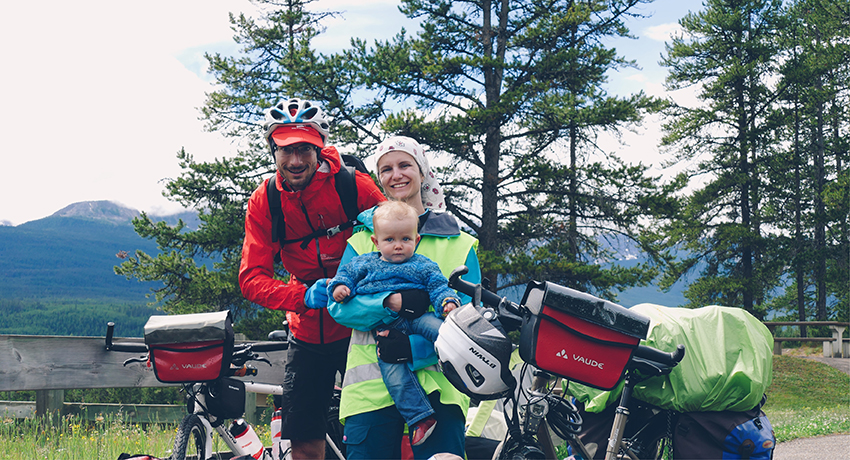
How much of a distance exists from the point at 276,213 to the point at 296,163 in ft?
0.96

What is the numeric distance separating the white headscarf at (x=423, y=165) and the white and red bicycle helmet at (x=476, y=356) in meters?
0.88

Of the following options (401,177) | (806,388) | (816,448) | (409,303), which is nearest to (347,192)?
(401,177)

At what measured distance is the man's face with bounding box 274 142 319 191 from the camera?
3211 mm

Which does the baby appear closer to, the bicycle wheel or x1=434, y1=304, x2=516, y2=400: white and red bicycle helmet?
x1=434, y1=304, x2=516, y2=400: white and red bicycle helmet

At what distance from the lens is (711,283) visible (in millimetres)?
25516

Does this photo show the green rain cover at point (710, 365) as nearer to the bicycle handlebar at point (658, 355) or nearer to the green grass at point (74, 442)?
the bicycle handlebar at point (658, 355)

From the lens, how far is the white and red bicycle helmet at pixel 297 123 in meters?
3.26

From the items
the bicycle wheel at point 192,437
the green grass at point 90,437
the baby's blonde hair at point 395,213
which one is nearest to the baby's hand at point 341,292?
the baby's blonde hair at point 395,213

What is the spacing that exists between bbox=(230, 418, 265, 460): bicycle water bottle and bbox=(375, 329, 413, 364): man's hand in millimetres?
1679

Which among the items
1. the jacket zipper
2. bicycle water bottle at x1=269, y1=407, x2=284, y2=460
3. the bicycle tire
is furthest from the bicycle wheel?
the bicycle tire

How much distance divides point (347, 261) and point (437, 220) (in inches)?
17.6

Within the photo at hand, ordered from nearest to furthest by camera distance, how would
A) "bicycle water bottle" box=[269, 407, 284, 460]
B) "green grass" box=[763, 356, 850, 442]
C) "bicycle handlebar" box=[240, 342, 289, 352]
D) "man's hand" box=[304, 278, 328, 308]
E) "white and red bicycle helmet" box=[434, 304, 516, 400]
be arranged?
"white and red bicycle helmet" box=[434, 304, 516, 400], "man's hand" box=[304, 278, 328, 308], "bicycle handlebar" box=[240, 342, 289, 352], "bicycle water bottle" box=[269, 407, 284, 460], "green grass" box=[763, 356, 850, 442]

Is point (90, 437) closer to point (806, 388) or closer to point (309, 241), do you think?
point (309, 241)

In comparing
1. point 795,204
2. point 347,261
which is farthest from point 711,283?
point 347,261
